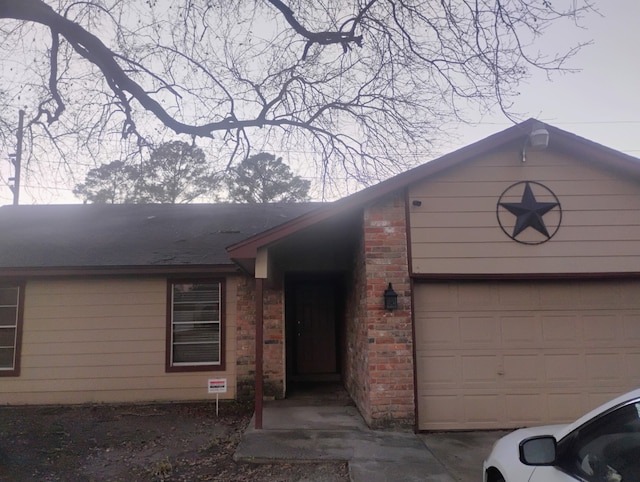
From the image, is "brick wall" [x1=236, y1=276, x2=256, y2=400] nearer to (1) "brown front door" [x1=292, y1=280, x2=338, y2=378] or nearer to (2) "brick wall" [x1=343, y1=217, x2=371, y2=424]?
(2) "brick wall" [x1=343, y1=217, x2=371, y2=424]

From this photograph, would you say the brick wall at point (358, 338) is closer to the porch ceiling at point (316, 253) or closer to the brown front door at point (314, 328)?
the porch ceiling at point (316, 253)

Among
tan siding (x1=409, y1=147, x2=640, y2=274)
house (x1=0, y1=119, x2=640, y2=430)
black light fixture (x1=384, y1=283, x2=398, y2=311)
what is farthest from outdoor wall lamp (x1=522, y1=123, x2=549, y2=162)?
black light fixture (x1=384, y1=283, x2=398, y2=311)

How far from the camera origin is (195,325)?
9742 mm

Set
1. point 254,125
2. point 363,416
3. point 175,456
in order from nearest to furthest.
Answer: point 175,456
point 363,416
point 254,125

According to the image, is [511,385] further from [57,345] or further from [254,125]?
[57,345]

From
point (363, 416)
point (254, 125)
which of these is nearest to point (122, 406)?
point (363, 416)

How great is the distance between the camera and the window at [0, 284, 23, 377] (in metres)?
9.53

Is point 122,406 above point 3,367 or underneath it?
underneath

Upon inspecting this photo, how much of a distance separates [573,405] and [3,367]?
1002 cm

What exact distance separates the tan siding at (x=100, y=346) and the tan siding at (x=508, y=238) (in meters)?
4.36

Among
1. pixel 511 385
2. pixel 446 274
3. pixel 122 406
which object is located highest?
pixel 446 274

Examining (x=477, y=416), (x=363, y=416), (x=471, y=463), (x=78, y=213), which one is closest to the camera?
(x=471, y=463)

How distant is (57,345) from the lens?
962 centimetres

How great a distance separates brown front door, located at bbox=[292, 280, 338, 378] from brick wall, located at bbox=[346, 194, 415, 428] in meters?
4.07
